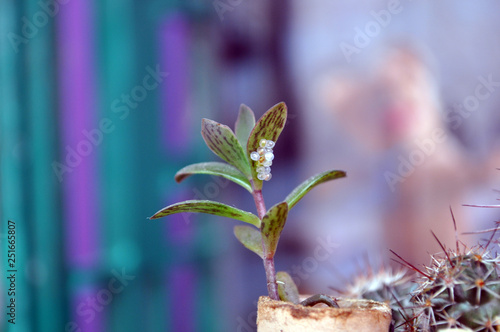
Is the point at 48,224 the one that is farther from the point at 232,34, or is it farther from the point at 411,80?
the point at 411,80

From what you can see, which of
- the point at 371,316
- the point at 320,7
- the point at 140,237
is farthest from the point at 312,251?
the point at 371,316
